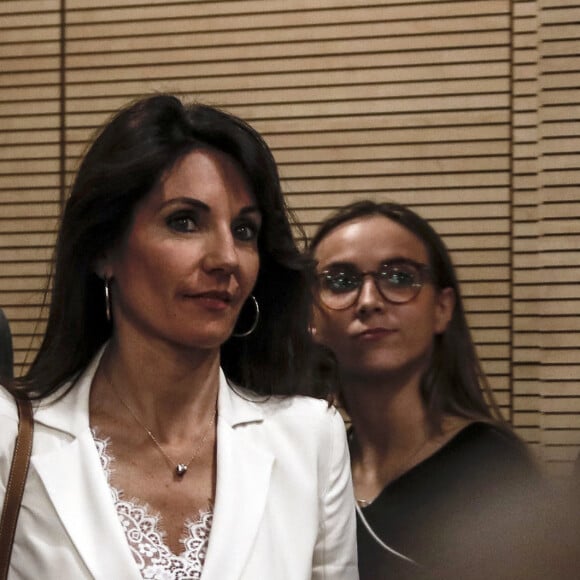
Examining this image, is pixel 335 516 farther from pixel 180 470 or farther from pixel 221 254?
pixel 221 254

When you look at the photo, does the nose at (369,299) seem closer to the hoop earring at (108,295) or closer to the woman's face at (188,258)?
the woman's face at (188,258)

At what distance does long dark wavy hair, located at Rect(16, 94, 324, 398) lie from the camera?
180cm

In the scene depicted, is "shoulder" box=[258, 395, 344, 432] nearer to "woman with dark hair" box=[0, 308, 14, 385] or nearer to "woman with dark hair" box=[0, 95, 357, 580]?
"woman with dark hair" box=[0, 95, 357, 580]

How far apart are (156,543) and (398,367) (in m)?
0.83

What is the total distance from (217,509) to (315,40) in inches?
57.5

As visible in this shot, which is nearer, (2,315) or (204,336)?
(204,336)

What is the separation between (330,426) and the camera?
1962 mm

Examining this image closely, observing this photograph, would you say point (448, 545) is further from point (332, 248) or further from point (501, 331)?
point (501, 331)

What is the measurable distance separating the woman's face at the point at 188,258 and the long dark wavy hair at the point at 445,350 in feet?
2.19

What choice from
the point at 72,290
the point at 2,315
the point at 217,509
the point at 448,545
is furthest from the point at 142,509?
the point at 448,545

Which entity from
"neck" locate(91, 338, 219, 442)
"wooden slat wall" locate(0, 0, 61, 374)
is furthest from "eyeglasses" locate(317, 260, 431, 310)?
"wooden slat wall" locate(0, 0, 61, 374)

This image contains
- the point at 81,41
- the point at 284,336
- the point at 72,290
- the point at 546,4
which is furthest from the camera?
the point at 81,41

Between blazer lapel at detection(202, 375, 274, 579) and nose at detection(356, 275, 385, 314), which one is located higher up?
nose at detection(356, 275, 385, 314)

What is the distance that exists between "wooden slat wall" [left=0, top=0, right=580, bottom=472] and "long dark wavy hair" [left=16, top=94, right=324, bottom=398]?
75 cm
